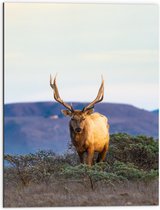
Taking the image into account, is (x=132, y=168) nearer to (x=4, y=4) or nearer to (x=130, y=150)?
(x=130, y=150)

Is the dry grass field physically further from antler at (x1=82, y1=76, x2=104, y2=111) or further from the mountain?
antler at (x1=82, y1=76, x2=104, y2=111)

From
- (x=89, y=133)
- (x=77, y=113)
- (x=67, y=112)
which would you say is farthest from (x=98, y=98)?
(x=89, y=133)

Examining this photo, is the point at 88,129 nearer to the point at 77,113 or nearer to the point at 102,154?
the point at 77,113

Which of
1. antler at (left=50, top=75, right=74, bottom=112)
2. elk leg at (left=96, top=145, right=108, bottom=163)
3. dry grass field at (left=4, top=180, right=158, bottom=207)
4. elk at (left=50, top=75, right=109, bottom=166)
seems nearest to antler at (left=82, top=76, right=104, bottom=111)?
elk at (left=50, top=75, right=109, bottom=166)

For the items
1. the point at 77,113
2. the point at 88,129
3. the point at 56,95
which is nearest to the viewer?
the point at 56,95

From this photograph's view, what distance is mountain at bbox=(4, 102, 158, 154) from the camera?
17188 millimetres

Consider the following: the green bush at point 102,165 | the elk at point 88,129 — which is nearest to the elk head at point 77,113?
the elk at point 88,129

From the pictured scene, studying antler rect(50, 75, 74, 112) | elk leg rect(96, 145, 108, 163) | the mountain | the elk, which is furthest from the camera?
elk leg rect(96, 145, 108, 163)

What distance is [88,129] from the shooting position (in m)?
17.6

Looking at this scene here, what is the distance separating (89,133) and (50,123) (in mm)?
646

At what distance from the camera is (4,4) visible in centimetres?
1673

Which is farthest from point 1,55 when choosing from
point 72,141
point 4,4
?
point 72,141

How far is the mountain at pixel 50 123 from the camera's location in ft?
56.4

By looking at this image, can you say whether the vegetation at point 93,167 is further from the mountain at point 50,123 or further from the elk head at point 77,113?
the elk head at point 77,113
